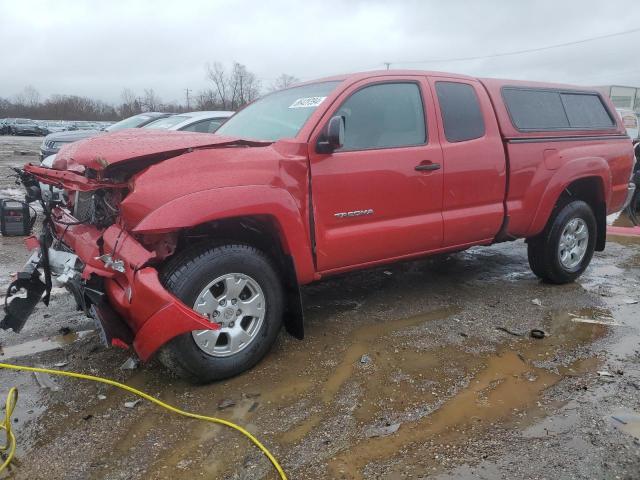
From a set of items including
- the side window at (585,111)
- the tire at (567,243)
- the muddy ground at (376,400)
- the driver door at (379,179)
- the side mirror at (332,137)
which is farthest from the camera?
the side window at (585,111)

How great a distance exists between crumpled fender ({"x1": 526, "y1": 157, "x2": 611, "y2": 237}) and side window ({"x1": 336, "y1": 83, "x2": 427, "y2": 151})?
1486 millimetres

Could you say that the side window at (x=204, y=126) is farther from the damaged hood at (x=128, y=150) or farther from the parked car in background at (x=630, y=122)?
the parked car in background at (x=630, y=122)

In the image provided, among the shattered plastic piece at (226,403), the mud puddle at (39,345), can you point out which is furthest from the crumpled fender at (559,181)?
the mud puddle at (39,345)

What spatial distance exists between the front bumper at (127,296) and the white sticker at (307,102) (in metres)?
1.63

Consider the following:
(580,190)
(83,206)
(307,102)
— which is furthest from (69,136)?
(580,190)

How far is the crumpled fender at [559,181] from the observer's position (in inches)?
190

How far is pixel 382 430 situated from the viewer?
9.21ft

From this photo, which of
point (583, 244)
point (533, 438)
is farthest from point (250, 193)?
point (583, 244)

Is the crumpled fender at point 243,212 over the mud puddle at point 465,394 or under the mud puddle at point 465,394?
over

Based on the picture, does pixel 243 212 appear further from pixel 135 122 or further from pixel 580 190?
pixel 135 122

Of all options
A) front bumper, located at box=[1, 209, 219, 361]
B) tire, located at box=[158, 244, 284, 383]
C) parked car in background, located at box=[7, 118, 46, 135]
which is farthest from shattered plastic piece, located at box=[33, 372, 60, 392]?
parked car in background, located at box=[7, 118, 46, 135]

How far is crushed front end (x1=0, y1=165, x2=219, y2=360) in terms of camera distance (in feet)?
9.38

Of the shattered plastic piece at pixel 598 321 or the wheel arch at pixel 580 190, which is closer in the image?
the shattered plastic piece at pixel 598 321

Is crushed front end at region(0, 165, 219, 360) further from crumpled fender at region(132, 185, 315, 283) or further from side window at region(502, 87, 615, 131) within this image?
side window at region(502, 87, 615, 131)
